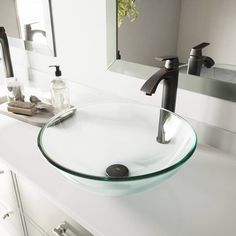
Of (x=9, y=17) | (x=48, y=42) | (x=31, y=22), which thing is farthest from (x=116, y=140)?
(x=9, y=17)

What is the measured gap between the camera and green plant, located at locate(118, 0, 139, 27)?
93cm

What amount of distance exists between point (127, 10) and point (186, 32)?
0.81 feet

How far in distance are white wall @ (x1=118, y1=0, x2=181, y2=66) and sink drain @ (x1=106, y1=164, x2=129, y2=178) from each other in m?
0.39

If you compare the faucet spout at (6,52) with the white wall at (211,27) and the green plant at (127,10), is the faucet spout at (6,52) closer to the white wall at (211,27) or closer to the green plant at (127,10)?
the green plant at (127,10)

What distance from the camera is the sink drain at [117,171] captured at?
0.81 metres

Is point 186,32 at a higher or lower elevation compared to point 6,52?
higher

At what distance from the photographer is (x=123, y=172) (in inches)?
32.1

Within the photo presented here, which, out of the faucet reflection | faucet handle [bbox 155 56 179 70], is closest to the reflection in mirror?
faucet handle [bbox 155 56 179 70]

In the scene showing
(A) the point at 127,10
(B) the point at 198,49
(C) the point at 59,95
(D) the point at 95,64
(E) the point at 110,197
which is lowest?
(E) the point at 110,197

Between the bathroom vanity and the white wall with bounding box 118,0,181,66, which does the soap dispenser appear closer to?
the bathroom vanity

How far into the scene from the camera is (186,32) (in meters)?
0.84

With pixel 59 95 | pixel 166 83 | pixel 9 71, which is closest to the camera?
pixel 166 83

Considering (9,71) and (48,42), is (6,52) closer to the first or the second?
(9,71)

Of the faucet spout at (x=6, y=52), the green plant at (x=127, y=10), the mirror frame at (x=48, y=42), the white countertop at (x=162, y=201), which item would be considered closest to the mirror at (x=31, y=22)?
the mirror frame at (x=48, y=42)
